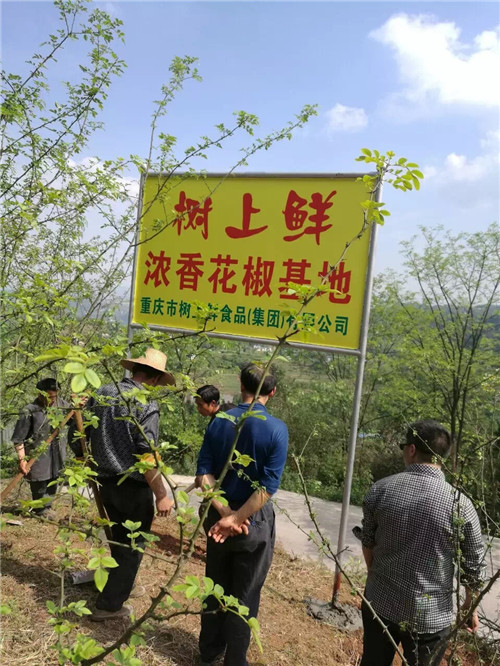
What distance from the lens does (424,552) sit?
6.39 ft

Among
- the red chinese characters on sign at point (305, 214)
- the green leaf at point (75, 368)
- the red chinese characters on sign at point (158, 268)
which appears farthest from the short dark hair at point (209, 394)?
the green leaf at point (75, 368)

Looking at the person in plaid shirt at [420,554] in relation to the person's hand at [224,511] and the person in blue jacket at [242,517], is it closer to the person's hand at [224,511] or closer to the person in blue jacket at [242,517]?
the person in blue jacket at [242,517]

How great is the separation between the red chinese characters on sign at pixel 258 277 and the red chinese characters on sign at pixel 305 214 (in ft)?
0.85

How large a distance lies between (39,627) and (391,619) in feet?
6.18

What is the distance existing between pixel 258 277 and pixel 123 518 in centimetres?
194

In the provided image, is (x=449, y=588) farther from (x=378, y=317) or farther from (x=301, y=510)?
(x=378, y=317)

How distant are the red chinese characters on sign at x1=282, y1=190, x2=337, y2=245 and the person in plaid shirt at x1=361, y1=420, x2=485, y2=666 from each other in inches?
72.8

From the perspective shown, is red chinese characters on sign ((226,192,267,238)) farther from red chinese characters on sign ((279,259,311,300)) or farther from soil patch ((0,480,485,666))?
soil patch ((0,480,485,666))

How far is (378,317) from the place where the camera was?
11047 mm

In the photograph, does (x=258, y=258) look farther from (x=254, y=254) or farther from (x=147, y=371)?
(x=147, y=371)

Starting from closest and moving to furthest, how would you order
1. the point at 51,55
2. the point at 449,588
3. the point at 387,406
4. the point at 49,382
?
the point at 449,588 → the point at 51,55 → the point at 49,382 → the point at 387,406

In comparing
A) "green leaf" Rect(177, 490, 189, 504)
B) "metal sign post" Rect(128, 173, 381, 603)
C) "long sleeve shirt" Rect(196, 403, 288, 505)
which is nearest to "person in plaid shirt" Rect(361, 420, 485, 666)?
"long sleeve shirt" Rect(196, 403, 288, 505)

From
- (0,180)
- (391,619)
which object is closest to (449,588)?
(391,619)

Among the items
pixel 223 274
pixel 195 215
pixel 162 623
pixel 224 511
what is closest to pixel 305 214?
pixel 223 274
